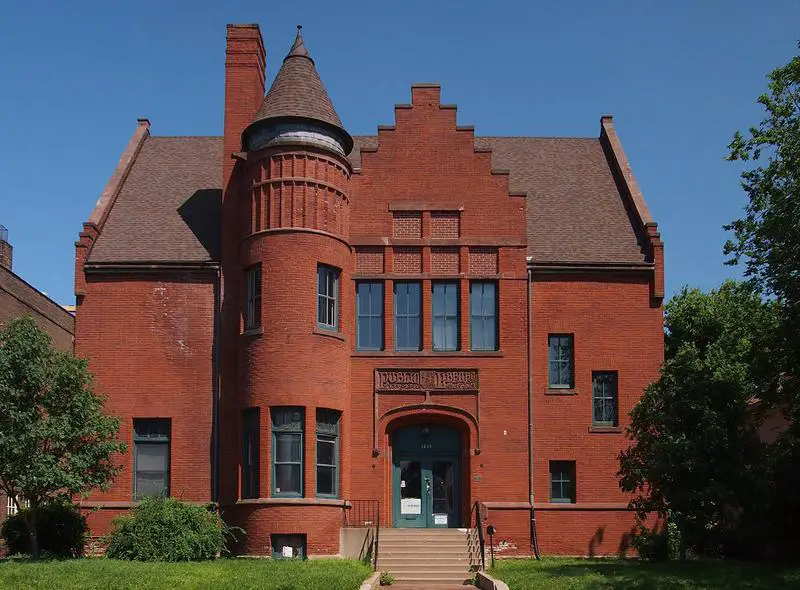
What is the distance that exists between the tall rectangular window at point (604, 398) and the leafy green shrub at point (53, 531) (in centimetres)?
1502

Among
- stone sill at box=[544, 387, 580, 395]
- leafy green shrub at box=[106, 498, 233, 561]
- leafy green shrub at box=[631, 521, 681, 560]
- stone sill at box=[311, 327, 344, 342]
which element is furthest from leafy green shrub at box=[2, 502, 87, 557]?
leafy green shrub at box=[631, 521, 681, 560]

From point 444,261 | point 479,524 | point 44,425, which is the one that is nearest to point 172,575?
point 44,425

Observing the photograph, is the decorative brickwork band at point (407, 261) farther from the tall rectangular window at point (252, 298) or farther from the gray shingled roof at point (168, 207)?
the gray shingled roof at point (168, 207)

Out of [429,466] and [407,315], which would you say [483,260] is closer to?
[407,315]

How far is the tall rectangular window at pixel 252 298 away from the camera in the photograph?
30828mm

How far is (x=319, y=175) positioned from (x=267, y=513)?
962 cm

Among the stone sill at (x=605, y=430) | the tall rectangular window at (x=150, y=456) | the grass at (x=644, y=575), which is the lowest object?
the grass at (x=644, y=575)

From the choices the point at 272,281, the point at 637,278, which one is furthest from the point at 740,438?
the point at 272,281

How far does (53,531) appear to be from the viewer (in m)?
29.2

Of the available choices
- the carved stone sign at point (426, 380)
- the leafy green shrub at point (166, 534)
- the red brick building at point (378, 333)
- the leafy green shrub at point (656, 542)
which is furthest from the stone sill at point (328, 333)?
the leafy green shrub at point (656, 542)

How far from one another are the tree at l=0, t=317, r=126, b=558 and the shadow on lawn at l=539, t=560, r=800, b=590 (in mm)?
11460

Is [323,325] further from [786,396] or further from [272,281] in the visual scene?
[786,396]

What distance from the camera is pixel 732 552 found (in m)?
30.0

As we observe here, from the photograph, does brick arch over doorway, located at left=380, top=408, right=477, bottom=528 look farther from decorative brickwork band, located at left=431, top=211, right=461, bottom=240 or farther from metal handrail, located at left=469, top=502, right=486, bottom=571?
decorative brickwork band, located at left=431, top=211, right=461, bottom=240
